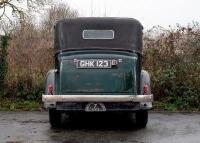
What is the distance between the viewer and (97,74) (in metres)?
12.2

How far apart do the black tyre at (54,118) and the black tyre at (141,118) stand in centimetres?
166

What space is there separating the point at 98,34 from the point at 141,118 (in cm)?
204

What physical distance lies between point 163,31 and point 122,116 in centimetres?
470

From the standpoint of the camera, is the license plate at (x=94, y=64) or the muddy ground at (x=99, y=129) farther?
the license plate at (x=94, y=64)

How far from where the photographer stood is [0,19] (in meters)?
36.3

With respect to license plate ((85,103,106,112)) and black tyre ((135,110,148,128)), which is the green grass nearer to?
black tyre ((135,110,148,128))

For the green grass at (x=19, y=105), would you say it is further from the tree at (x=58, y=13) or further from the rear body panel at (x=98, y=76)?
the tree at (x=58, y=13)

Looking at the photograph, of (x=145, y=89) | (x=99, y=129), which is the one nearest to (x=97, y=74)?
(x=145, y=89)

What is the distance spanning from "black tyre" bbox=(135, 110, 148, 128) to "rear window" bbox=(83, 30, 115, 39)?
1.77 meters

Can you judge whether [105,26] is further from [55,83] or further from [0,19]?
[0,19]

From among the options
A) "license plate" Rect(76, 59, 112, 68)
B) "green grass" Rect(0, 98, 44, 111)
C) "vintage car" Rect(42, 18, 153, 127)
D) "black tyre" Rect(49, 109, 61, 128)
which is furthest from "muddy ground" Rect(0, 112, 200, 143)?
"license plate" Rect(76, 59, 112, 68)

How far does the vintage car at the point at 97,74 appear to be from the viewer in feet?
39.3

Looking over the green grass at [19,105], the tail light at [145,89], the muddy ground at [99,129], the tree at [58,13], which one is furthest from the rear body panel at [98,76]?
the tree at [58,13]

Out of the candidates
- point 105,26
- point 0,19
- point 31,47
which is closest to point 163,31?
point 31,47
